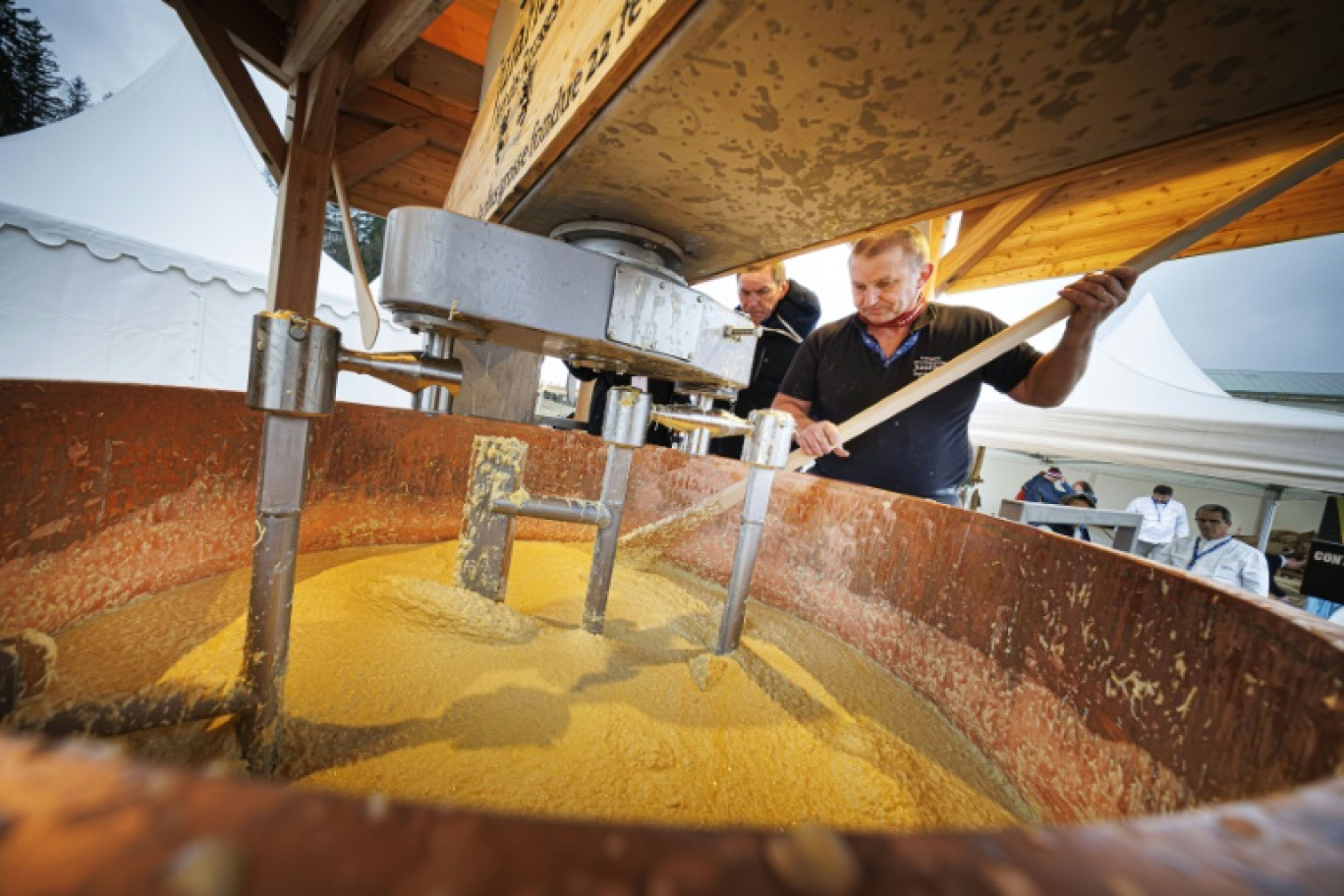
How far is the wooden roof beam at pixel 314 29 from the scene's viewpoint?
5.66ft

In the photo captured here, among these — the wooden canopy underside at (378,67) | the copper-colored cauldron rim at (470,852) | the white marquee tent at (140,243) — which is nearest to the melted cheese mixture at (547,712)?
the copper-colored cauldron rim at (470,852)

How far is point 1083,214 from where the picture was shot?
A: 2727mm

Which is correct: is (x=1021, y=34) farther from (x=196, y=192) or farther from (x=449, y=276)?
(x=196, y=192)

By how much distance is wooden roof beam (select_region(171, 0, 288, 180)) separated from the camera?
5.99ft

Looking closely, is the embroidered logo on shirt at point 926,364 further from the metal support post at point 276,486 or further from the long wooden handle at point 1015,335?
the metal support post at point 276,486

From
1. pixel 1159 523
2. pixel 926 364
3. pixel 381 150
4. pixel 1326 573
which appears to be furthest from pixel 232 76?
pixel 1159 523

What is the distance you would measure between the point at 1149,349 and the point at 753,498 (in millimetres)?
11101

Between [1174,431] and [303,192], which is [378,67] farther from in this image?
[1174,431]

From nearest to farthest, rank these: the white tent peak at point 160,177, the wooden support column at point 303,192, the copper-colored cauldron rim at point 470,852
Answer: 1. the copper-colored cauldron rim at point 470,852
2. the wooden support column at point 303,192
3. the white tent peak at point 160,177

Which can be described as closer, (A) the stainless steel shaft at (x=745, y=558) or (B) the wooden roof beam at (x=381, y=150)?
(A) the stainless steel shaft at (x=745, y=558)

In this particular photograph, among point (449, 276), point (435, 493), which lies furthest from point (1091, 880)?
point (435, 493)

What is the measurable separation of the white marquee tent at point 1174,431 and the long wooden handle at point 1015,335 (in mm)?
5026

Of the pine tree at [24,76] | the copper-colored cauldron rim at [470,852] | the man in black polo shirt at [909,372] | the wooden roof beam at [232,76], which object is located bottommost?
the copper-colored cauldron rim at [470,852]

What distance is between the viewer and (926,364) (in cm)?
181
